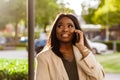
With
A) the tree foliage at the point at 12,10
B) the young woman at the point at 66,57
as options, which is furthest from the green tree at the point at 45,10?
the young woman at the point at 66,57

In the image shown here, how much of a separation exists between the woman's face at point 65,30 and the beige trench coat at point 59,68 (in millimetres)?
107

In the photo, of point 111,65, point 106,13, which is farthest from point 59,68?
point 106,13

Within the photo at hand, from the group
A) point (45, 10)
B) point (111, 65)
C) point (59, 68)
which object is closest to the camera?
point (59, 68)

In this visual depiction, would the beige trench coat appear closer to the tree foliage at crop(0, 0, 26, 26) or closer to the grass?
the grass

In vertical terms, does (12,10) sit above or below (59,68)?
below

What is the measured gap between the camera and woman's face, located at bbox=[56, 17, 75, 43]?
9.29 ft

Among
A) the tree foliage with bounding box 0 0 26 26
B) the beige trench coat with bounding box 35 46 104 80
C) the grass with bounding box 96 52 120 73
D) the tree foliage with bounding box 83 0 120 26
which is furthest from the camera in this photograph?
the tree foliage with bounding box 83 0 120 26

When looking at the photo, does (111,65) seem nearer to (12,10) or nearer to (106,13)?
(12,10)

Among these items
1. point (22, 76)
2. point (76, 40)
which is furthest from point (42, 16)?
point (76, 40)

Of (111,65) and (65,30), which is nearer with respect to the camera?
(65,30)

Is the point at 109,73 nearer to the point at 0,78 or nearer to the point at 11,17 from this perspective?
the point at 0,78

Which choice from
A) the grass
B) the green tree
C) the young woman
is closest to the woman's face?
the young woman

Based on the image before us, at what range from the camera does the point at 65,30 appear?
9.26 feet

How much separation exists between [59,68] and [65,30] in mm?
275
